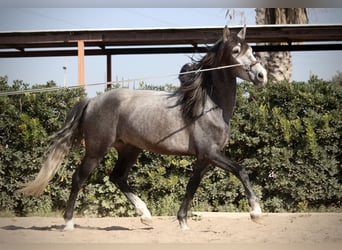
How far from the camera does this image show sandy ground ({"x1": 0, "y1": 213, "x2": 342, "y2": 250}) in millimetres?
5746

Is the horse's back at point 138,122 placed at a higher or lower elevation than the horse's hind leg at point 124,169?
higher

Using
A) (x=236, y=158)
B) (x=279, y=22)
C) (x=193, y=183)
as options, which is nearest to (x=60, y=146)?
(x=193, y=183)

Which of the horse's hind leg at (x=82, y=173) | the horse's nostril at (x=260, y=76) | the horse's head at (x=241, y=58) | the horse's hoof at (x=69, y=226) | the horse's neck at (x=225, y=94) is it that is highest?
the horse's head at (x=241, y=58)

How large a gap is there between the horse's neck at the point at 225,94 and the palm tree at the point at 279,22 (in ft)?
17.5

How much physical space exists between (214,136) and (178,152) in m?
0.52

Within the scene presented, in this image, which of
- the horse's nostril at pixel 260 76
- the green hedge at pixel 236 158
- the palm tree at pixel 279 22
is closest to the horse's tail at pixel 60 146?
the green hedge at pixel 236 158

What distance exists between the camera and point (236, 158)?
8672 mm

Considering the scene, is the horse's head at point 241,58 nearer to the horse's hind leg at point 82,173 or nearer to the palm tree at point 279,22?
the horse's hind leg at point 82,173

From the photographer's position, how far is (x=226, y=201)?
8594mm

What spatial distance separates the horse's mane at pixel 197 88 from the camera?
252 inches

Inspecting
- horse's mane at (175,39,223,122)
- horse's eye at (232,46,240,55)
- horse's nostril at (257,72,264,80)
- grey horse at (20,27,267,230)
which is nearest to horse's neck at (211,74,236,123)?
grey horse at (20,27,267,230)

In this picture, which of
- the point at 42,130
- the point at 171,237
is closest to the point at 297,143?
the point at 171,237

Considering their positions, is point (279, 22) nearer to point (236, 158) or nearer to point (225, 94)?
point (236, 158)

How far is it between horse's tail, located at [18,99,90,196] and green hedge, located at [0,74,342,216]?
140cm
